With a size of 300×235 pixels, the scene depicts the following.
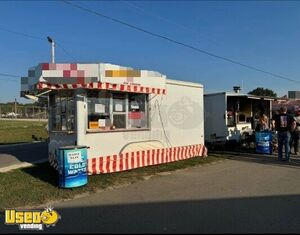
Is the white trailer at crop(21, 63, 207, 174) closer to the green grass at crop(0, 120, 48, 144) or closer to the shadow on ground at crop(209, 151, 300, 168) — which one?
the shadow on ground at crop(209, 151, 300, 168)

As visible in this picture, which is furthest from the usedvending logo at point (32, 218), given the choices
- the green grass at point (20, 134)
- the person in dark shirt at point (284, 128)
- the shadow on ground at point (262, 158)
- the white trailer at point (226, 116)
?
the green grass at point (20, 134)

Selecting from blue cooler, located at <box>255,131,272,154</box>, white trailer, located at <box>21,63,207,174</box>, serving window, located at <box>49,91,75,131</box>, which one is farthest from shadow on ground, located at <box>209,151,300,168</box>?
serving window, located at <box>49,91,75,131</box>

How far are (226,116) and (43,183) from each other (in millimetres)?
10121

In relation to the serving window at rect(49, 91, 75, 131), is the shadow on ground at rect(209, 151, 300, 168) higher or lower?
lower

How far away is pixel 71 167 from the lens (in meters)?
9.09

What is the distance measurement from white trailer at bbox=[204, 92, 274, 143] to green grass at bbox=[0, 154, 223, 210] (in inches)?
201

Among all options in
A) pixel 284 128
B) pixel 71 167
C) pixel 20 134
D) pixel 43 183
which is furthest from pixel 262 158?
pixel 20 134

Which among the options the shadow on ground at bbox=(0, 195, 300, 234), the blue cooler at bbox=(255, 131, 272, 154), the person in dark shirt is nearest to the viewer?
the shadow on ground at bbox=(0, 195, 300, 234)

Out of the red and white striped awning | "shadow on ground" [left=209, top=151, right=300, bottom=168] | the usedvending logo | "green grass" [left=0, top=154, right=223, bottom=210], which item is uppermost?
the red and white striped awning

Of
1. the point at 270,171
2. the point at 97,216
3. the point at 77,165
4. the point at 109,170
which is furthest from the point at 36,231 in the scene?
the point at 270,171

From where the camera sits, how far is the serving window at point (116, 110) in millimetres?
11155

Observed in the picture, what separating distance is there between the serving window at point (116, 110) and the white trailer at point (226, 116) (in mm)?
5762

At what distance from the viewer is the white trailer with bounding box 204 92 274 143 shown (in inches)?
687

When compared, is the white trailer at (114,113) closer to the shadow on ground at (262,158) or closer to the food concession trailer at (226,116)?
the shadow on ground at (262,158)
